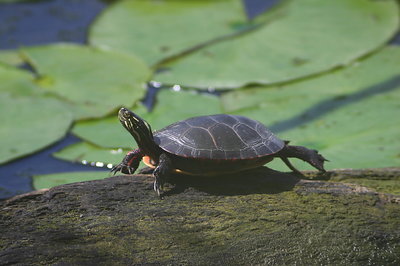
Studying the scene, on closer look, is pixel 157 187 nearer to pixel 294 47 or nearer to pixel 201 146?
pixel 201 146

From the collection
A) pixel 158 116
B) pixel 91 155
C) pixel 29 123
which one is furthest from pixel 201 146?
pixel 29 123

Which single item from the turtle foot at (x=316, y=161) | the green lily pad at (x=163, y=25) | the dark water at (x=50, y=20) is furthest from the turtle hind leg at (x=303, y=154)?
the green lily pad at (x=163, y=25)

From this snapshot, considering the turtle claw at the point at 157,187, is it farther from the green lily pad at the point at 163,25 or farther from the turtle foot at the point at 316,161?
the green lily pad at the point at 163,25

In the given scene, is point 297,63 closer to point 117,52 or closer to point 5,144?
point 117,52

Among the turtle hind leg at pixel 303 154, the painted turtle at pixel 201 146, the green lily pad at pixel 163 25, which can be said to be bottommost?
the green lily pad at pixel 163 25

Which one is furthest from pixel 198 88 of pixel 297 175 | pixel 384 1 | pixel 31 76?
pixel 384 1

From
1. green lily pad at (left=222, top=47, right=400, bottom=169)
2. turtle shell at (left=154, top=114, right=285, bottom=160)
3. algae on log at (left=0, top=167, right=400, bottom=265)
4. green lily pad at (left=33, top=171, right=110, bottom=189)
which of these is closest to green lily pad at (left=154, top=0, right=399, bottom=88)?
green lily pad at (left=222, top=47, right=400, bottom=169)
